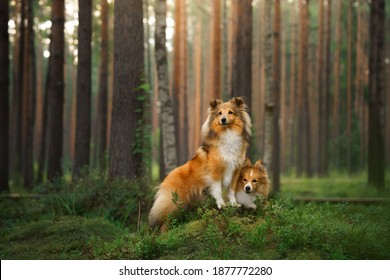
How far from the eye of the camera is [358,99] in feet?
113

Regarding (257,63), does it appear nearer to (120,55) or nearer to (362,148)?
(362,148)

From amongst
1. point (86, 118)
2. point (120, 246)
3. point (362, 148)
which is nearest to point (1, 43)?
point (86, 118)

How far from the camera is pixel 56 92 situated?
54.3ft

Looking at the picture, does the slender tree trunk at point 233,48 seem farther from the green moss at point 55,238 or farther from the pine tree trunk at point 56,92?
the green moss at point 55,238

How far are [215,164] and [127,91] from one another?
4687mm

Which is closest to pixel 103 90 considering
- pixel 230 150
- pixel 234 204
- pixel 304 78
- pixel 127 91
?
pixel 127 91

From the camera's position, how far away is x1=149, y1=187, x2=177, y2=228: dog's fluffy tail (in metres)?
7.79

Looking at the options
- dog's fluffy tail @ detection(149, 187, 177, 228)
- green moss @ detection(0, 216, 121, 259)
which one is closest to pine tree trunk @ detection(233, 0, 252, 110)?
green moss @ detection(0, 216, 121, 259)

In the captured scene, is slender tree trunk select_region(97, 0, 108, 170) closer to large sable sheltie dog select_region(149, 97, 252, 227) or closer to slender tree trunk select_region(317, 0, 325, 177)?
slender tree trunk select_region(317, 0, 325, 177)

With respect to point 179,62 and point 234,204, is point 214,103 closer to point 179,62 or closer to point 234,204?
point 234,204

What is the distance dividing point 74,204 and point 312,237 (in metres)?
5.81

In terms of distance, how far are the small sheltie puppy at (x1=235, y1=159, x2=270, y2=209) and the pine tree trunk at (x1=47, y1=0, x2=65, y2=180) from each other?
9741 millimetres

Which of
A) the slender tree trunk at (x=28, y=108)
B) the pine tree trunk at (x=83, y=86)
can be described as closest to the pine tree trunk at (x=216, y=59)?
the pine tree trunk at (x=83, y=86)

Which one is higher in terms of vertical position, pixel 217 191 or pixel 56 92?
pixel 56 92
